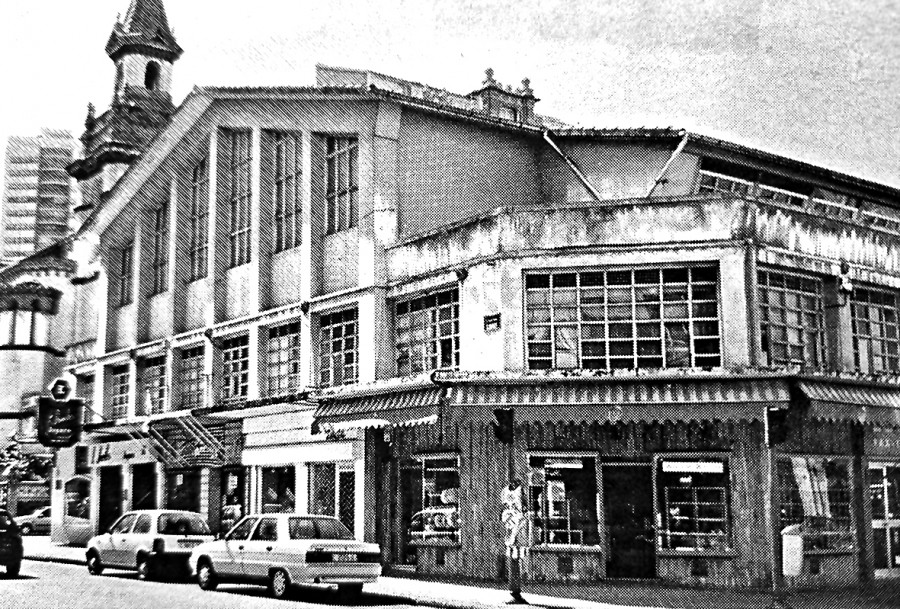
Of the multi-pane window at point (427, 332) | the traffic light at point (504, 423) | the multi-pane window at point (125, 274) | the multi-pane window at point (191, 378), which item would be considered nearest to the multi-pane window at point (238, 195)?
the multi-pane window at point (191, 378)

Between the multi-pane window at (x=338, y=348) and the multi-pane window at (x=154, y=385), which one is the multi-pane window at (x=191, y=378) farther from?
the multi-pane window at (x=338, y=348)

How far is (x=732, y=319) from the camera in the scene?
65.7 feet

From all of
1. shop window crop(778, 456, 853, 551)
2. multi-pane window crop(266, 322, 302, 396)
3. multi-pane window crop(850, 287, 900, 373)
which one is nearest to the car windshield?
multi-pane window crop(266, 322, 302, 396)

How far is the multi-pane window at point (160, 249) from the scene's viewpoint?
1378 inches

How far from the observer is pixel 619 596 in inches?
727

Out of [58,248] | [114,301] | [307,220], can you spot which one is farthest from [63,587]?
[58,248]

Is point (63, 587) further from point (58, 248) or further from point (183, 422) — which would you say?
point (58, 248)

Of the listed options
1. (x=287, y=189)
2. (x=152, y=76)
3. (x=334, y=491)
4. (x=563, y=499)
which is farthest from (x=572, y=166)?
(x=152, y=76)

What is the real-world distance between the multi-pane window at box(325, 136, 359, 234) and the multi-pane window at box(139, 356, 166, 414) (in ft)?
33.2

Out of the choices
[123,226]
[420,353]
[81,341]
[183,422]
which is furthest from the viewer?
[81,341]

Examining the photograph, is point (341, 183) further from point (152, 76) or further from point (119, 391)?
point (152, 76)

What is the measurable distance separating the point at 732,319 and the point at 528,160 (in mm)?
9371

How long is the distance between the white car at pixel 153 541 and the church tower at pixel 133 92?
22608 millimetres

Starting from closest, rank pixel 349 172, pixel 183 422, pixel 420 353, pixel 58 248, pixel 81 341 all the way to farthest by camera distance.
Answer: pixel 420 353
pixel 349 172
pixel 183 422
pixel 81 341
pixel 58 248
